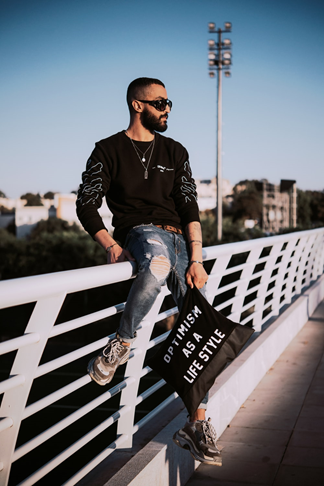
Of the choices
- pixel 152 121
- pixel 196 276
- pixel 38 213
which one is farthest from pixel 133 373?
pixel 38 213

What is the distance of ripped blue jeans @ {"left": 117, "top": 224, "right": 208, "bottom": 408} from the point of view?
2.56 meters

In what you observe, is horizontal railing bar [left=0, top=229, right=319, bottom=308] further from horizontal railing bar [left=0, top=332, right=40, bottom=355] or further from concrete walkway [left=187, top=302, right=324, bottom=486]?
concrete walkway [left=187, top=302, right=324, bottom=486]

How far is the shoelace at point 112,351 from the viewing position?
2592 mm

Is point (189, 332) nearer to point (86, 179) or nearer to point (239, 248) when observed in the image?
point (86, 179)

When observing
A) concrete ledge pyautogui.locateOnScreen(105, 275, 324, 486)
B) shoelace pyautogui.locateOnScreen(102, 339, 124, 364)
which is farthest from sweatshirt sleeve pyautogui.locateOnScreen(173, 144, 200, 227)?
concrete ledge pyautogui.locateOnScreen(105, 275, 324, 486)

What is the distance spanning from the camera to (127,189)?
Answer: 285cm

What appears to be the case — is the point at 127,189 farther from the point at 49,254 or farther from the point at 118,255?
the point at 49,254

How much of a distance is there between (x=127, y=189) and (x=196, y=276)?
1.83 ft

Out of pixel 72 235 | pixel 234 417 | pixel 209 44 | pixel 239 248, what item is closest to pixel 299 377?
pixel 234 417

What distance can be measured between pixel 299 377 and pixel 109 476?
298cm

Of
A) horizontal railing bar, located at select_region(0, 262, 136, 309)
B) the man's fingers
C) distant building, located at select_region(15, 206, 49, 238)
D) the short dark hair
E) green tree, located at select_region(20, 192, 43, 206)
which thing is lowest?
the man's fingers

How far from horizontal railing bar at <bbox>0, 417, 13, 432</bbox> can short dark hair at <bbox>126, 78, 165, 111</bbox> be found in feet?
5.95

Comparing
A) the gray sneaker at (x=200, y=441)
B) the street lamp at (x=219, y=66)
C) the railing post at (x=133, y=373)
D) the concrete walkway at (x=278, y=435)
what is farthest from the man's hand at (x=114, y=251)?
the street lamp at (x=219, y=66)

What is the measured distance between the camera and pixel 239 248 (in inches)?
162
